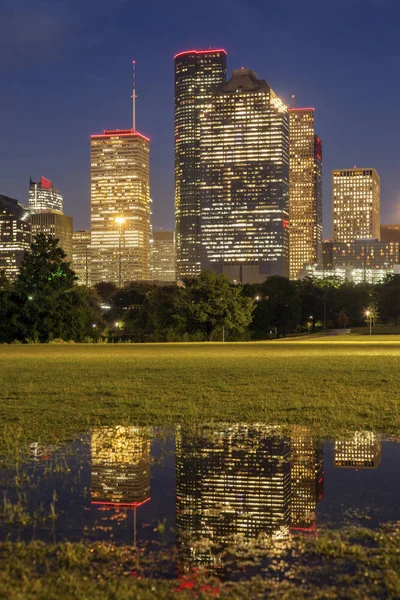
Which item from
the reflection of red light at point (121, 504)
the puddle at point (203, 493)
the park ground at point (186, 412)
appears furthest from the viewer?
the reflection of red light at point (121, 504)

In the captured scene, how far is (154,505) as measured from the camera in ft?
25.0

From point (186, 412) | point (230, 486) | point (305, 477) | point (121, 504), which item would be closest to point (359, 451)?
point (305, 477)

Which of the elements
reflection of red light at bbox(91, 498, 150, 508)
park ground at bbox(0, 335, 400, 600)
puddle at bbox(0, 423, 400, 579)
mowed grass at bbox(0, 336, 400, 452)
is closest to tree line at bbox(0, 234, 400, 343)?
park ground at bbox(0, 335, 400, 600)

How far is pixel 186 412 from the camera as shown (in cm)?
1362

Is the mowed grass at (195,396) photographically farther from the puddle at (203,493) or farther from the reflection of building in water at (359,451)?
the puddle at (203,493)

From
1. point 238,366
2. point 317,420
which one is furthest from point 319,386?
point 238,366

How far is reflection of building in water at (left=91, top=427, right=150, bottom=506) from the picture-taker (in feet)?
26.2

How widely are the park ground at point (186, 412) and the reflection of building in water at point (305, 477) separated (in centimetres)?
51

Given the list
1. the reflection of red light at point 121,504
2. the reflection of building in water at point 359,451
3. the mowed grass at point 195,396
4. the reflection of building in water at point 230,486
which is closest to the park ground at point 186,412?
the mowed grass at point 195,396

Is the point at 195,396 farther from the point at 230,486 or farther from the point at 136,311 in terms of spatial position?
the point at 136,311

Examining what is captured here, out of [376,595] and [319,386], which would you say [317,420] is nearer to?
[319,386]

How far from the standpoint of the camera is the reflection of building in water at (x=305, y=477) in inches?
282

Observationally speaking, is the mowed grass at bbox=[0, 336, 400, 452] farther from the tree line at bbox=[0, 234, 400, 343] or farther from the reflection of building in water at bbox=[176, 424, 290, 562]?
the tree line at bbox=[0, 234, 400, 343]

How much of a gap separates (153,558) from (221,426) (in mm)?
6231
